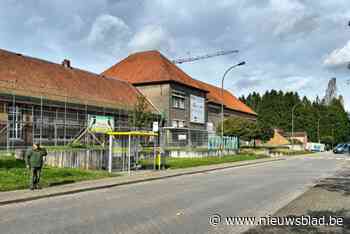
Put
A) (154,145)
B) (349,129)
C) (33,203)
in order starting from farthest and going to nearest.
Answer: (349,129) → (154,145) → (33,203)

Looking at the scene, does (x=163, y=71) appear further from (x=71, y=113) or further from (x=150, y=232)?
(x=150, y=232)

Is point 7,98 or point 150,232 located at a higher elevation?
point 7,98

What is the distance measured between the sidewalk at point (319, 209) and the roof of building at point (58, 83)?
25136 mm

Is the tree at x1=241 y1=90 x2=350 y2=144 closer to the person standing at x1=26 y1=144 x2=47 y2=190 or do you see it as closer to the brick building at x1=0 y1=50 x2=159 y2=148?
the brick building at x1=0 y1=50 x2=159 y2=148

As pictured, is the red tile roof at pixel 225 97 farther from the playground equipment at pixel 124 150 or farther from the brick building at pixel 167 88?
the playground equipment at pixel 124 150

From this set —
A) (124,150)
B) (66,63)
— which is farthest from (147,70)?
(124,150)

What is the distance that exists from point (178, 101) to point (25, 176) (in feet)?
123

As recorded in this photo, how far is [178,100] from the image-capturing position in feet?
172

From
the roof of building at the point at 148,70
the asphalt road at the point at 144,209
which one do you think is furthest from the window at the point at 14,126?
the roof of building at the point at 148,70

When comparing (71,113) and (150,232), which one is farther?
(71,113)

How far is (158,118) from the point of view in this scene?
48062mm

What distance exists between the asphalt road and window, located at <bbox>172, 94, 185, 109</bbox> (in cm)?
3665

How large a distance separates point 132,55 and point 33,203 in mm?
49792

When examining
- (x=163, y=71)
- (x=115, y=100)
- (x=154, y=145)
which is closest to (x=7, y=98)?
(x=154, y=145)
